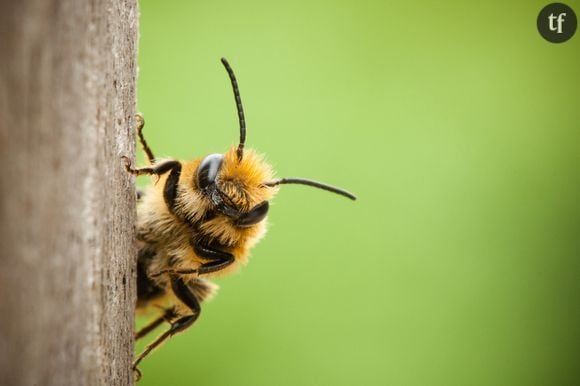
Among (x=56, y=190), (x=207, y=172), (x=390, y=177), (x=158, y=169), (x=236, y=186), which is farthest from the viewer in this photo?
(x=390, y=177)

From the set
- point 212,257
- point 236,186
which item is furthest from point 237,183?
point 212,257

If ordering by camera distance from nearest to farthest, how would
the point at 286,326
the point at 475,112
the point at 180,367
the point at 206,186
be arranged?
the point at 206,186 → the point at 180,367 → the point at 286,326 → the point at 475,112

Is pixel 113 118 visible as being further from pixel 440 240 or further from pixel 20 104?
pixel 440 240

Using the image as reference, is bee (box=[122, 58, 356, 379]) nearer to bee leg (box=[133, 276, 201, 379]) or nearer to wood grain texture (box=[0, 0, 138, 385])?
bee leg (box=[133, 276, 201, 379])

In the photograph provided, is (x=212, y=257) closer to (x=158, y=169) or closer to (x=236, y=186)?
(x=236, y=186)

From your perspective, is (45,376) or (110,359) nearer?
(45,376)

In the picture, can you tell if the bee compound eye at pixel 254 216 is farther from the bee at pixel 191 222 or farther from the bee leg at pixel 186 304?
the bee leg at pixel 186 304

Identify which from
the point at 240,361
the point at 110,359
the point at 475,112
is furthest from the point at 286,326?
the point at 110,359

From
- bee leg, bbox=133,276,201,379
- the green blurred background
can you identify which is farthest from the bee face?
the green blurred background
